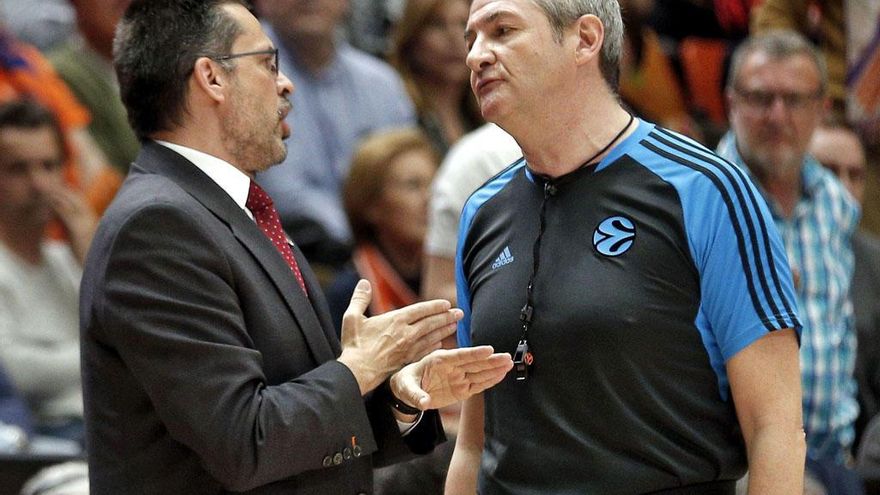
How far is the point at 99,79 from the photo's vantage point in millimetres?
5793

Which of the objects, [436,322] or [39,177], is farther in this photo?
[39,177]

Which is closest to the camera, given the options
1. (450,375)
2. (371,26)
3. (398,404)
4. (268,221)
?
(450,375)

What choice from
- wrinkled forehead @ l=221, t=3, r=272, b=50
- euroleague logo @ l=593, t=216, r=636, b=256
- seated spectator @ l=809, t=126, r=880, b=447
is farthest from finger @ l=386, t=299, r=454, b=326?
seated spectator @ l=809, t=126, r=880, b=447

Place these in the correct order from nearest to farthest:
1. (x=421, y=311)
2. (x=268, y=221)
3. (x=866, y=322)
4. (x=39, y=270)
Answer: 1. (x=421, y=311)
2. (x=268, y=221)
3. (x=39, y=270)
4. (x=866, y=322)

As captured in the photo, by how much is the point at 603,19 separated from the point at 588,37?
0.05 m

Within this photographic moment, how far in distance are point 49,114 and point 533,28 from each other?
3.04 meters

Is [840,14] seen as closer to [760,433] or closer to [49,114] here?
[49,114]

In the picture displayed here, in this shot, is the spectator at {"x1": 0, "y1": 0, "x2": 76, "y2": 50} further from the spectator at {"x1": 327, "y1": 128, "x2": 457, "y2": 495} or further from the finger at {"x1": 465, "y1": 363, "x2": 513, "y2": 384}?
the finger at {"x1": 465, "y1": 363, "x2": 513, "y2": 384}

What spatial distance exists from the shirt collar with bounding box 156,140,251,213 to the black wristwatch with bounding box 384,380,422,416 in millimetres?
499

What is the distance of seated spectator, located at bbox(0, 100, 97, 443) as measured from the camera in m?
4.99

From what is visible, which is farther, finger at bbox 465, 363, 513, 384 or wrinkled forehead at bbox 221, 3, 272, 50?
wrinkled forehead at bbox 221, 3, 272, 50

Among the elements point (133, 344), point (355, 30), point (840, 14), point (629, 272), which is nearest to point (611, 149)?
point (629, 272)

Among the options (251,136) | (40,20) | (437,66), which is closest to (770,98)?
(437,66)

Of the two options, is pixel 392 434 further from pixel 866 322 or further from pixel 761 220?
pixel 866 322
